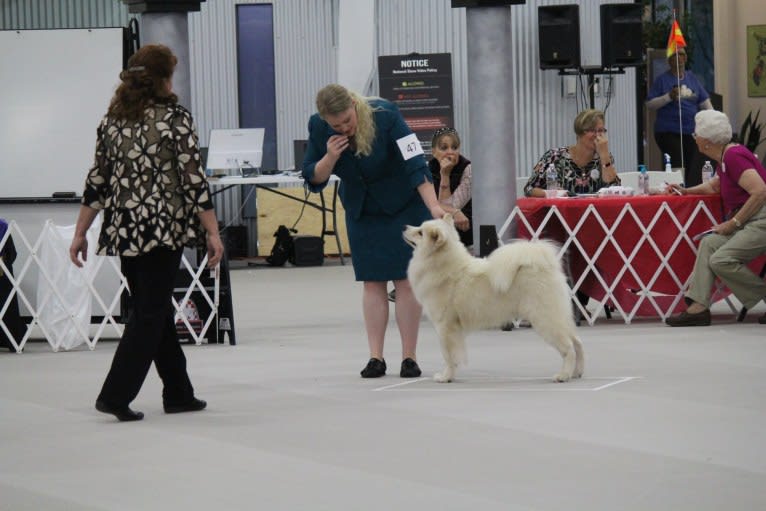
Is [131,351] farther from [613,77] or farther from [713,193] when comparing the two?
[613,77]

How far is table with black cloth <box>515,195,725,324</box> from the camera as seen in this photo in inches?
332

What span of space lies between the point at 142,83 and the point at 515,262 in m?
1.78

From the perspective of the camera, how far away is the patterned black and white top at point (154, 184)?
527 centimetres

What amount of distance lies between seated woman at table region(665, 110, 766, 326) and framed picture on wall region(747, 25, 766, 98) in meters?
9.12

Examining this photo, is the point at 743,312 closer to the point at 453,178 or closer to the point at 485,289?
the point at 453,178

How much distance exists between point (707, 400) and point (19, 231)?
4384mm

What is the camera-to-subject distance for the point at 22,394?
6.33 metres

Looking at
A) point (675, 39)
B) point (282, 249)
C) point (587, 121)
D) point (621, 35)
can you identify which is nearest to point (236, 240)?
point (282, 249)

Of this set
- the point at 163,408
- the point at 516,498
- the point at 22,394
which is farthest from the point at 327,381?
the point at 516,498

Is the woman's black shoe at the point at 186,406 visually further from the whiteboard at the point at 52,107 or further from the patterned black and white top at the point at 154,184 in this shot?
the whiteboard at the point at 52,107

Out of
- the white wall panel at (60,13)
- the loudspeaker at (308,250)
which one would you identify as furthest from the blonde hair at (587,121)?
the white wall panel at (60,13)

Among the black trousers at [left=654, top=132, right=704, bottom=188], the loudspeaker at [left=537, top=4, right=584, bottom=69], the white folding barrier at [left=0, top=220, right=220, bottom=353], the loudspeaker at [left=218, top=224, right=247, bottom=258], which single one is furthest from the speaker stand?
the white folding barrier at [left=0, top=220, right=220, bottom=353]

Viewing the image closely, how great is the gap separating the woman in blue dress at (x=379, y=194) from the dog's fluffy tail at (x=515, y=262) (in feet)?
1.33

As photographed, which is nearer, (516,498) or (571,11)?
(516,498)
